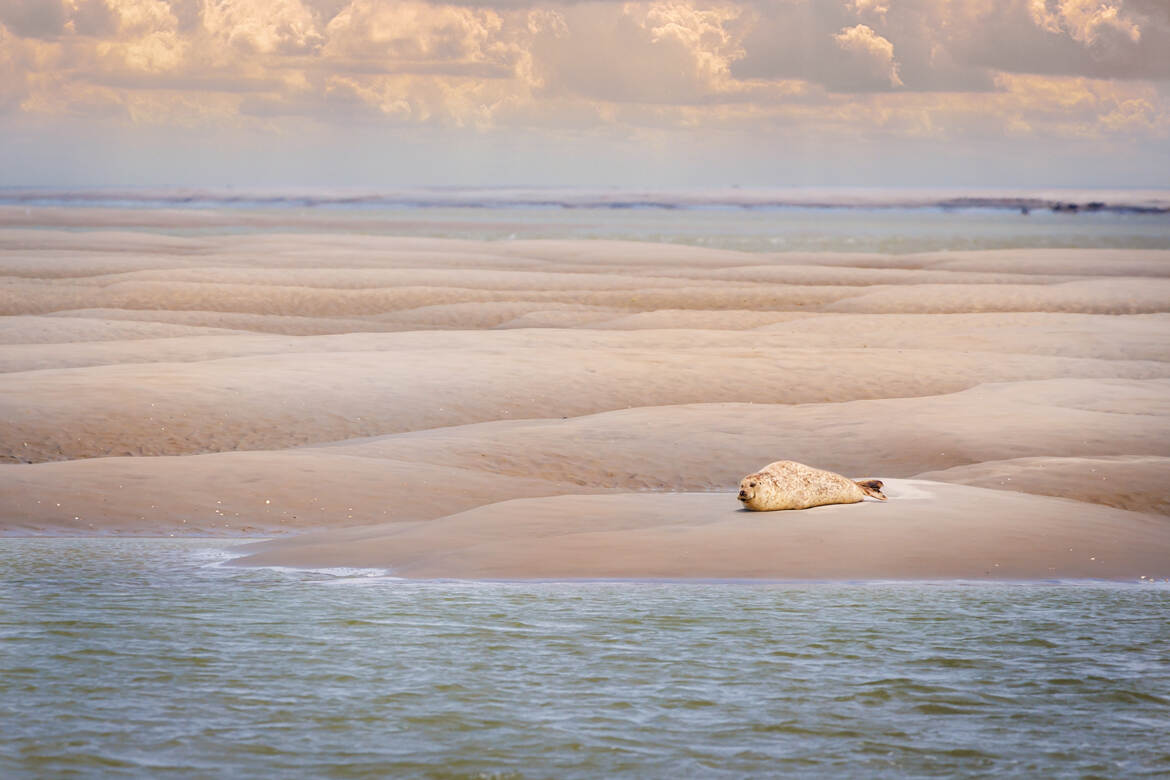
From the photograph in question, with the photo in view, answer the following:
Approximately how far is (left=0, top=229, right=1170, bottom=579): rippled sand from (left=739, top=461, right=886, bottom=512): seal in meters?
0.23

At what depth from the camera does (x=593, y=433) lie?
18.8 m

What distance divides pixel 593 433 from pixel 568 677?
32.1 feet

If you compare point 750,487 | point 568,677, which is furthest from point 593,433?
point 568,677

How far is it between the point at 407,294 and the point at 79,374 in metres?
21.7

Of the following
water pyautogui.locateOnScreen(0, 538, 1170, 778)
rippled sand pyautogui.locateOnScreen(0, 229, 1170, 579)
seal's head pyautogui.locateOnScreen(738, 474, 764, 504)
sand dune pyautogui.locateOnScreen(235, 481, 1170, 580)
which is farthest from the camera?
seal's head pyautogui.locateOnScreen(738, 474, 764, 504)

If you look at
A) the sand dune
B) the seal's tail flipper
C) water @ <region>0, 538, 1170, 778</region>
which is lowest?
water @ <region>0, 538, 1170, 778</region>

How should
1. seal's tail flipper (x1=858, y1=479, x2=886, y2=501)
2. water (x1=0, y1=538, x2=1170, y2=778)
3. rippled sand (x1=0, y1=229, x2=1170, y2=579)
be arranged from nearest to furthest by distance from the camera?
1. water (x1=0, y1=538, x2=1170, y2=778)
2. rippled sand (x1=0, y1=229, x2=1170, y2=579)
3. seal's tail flipper (x1=858, y1=479, x2=886, y2=501)

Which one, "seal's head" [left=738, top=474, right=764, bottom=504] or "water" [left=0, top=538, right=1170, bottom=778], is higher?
"seal's head" [left=738, top=474, right=764, bottom=504]

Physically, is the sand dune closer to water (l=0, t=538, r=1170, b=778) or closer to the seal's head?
the seal's head

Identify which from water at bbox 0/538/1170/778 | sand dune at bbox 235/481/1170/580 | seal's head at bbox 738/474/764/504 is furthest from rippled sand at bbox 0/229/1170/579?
water at bbox 0/538/1170/778

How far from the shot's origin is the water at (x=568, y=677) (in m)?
7.75

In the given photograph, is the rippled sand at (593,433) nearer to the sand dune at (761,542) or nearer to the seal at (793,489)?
the sand dune at (761,542)

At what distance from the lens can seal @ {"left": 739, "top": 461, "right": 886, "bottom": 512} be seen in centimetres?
1366

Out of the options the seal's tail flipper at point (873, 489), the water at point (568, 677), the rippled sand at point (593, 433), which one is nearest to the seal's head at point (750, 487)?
the rippled sand at point (593, 433)
